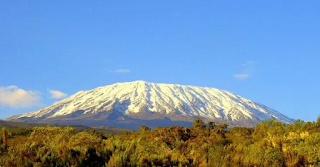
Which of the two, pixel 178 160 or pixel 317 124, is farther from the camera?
pixel 317 124

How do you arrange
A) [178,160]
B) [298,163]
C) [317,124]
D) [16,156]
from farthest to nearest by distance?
[317,124] → [298,163] → [178,160] → [16,156]

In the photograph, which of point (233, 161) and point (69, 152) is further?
point (233, 161)

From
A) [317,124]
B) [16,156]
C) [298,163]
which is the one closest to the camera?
[16,156]

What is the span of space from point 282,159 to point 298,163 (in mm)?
646

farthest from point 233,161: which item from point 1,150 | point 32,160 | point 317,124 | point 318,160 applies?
point 317,124

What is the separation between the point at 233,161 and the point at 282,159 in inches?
117

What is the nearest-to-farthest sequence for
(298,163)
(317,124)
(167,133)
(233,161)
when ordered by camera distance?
(233,161), (298,163), (167,133), (317,124)

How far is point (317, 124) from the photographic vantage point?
42906 millimetres

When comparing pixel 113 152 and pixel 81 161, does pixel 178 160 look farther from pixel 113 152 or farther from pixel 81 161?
pixel 81 161

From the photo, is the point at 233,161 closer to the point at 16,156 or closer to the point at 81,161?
the point at 81,161

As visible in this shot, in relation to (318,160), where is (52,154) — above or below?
above

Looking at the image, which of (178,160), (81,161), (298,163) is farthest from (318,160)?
(81,161)

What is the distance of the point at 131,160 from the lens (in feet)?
37.9


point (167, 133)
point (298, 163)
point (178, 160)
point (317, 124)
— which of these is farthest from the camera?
point (317, 124)
